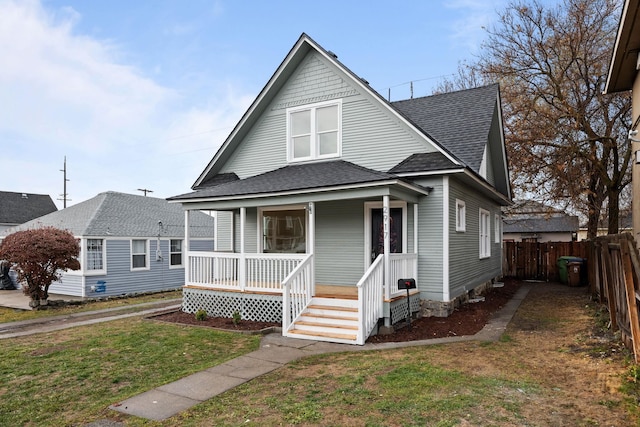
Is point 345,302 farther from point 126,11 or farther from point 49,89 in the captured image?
point 49,89

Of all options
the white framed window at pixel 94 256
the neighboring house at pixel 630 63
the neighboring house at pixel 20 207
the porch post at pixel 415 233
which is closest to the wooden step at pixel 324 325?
the porch post at pixel 415 233

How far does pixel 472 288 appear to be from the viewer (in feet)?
42.3

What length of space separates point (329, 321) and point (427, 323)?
2331 mm

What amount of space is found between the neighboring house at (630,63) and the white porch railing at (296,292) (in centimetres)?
665

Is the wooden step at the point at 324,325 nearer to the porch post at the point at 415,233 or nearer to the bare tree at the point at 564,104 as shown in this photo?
the porch post at the point at 415,233

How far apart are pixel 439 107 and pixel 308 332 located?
8716 mm

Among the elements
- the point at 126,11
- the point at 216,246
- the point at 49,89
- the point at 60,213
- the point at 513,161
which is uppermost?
the point at 126,11

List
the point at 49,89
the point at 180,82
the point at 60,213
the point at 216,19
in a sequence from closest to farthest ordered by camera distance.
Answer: the point at 216,19, the point at 49,89, the point at 60,213, the point at 180,82

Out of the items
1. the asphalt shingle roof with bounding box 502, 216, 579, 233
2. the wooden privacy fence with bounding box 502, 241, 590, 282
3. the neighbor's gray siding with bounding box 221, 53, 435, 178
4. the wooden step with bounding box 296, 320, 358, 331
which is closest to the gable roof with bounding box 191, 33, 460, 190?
the neighbor's gray siding with bounding box 221, 53, 435, 178

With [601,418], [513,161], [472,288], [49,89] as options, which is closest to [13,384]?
[601,418]

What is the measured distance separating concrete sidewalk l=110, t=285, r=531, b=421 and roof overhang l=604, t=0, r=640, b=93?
19.2 feet

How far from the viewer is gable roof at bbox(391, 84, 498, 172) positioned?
1178 centimetres

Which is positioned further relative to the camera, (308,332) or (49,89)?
(49,89)

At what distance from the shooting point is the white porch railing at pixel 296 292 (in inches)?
354
